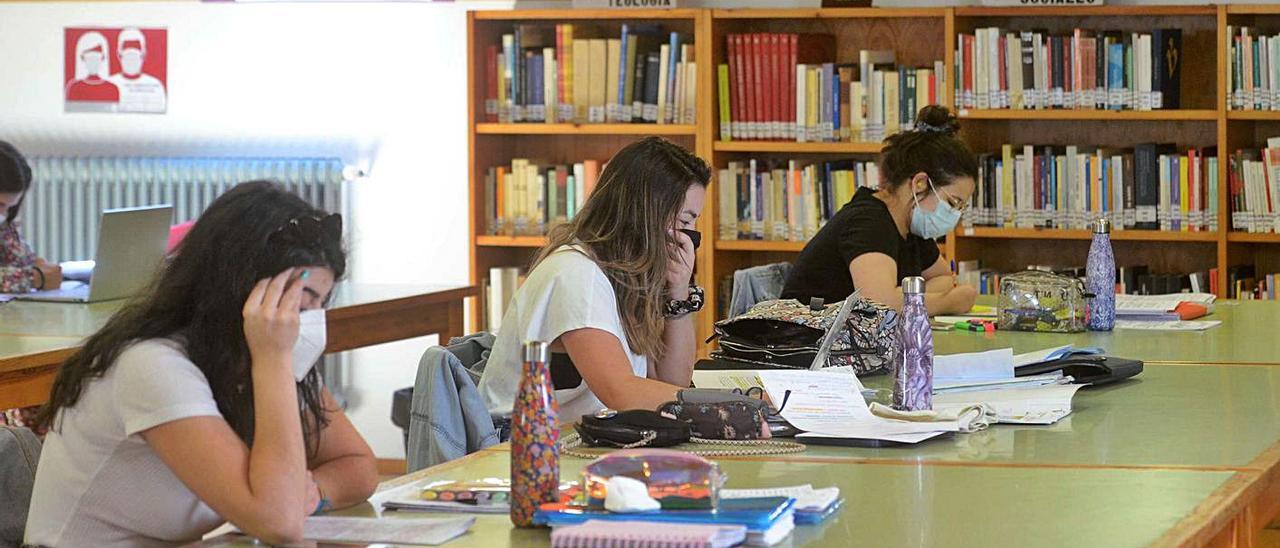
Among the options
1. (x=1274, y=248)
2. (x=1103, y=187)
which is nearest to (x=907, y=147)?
(x=1103, y=187)

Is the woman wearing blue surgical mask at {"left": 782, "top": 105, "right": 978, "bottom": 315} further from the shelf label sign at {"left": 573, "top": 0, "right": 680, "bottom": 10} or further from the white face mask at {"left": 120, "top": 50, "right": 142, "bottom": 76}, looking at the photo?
the white face mask at {"left": 120, "top": 50, "right": 142, "bottom": 76}

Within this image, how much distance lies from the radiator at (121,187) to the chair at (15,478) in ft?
11.7

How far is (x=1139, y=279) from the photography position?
4.91m

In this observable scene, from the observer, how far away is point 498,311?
211 inches

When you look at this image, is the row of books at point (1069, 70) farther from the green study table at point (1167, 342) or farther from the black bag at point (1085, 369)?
the black bag at point (1085, 369)

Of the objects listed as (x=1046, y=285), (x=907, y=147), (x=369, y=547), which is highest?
(x=907, y=147)

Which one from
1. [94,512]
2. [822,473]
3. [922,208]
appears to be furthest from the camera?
[922,208]

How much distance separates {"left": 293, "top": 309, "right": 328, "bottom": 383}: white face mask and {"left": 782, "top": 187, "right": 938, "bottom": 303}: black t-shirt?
6.67 feet

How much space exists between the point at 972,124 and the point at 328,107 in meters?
2.25

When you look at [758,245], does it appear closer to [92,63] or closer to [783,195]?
[783,195]

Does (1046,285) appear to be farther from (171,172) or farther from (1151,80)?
(171,172)

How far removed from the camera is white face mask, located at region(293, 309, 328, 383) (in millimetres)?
1787

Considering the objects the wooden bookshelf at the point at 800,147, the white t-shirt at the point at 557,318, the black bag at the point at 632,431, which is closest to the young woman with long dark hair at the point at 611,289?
the white t-shirt at the point at 557,318

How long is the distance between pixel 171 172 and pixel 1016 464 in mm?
4457
